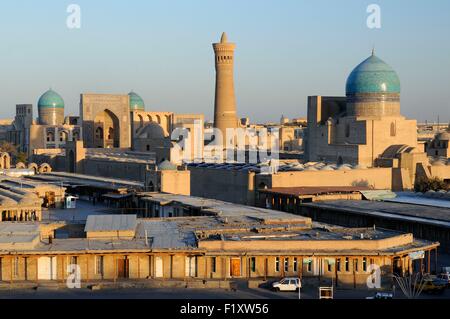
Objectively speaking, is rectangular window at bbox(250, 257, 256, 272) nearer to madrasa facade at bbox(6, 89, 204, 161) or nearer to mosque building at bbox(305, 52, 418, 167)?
mosque building at bbox(305, 52, 418, 167)

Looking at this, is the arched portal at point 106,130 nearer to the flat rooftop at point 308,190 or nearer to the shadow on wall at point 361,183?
the shadow on wall at point 361,183

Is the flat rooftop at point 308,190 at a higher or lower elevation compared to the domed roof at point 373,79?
lower

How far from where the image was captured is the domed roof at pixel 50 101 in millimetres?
81500

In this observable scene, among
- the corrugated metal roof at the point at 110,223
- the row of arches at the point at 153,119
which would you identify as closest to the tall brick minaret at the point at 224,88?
the row of arches at the point at 153,119

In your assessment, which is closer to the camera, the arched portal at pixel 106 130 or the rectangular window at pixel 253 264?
the rectangular window at pixel 253 264

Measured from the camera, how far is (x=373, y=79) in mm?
49750

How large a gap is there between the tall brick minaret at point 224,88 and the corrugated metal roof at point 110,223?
3891cm

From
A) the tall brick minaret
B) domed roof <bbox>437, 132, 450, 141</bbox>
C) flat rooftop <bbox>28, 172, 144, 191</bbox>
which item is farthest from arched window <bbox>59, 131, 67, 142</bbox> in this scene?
domed roof <bbox>437, 132, 450, 141</bbox>

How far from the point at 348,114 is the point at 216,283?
108 ft

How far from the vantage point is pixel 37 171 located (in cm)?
5897

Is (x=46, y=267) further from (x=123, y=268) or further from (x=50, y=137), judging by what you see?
(x=50, y=137)

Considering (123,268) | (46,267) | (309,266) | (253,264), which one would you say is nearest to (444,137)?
(309,266)

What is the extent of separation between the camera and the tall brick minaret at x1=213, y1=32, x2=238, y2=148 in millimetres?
63438
